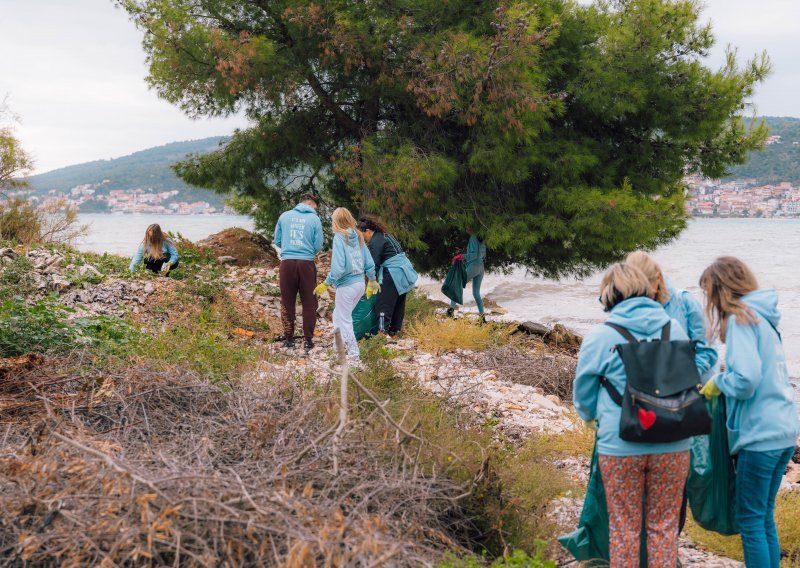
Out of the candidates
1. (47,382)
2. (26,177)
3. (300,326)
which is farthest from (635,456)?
(26,177)

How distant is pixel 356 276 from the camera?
27.6 feet

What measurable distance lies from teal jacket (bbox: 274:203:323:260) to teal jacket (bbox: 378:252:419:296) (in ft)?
4.29

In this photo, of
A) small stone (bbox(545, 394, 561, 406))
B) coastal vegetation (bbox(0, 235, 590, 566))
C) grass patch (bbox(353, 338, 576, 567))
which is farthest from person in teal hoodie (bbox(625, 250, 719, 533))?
small stone (bbox(545, 394, 561, 406))

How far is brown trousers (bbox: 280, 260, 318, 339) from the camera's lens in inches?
376

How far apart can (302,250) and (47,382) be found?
4493mm

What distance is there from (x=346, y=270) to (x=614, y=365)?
4.91 m

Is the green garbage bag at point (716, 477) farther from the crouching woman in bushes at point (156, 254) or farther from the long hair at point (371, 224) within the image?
the crouching woman in bushes at point (156, 254)

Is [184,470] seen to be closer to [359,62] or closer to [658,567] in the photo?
[658,567]

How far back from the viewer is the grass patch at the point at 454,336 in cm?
1062

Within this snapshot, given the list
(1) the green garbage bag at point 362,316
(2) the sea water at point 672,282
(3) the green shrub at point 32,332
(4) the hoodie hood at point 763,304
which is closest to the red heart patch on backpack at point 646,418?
(4) the hoodie hood at point 763,304

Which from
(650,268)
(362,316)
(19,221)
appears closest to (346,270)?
(362,316)

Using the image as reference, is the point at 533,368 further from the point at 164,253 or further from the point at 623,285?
the point at 164,253

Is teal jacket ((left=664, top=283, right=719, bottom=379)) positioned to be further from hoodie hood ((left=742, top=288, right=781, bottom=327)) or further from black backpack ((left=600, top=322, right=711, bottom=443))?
black backpack ((left=600, top=322, right=711, bottom=443))

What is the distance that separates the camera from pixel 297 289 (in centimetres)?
985
